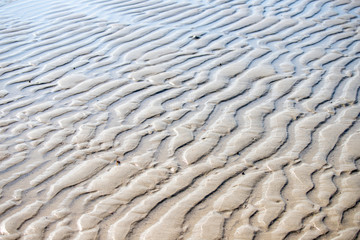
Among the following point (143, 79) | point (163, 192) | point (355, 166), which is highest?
point (143, 79)

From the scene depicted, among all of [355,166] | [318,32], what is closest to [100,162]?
[355,166]

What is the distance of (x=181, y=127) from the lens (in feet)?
10.9

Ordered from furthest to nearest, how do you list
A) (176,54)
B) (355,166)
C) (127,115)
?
(176,54), (127,115), (355,166)

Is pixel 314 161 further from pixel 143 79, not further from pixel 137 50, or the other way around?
pixel 137 50

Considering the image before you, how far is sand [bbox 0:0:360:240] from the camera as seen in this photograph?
2.46 meters

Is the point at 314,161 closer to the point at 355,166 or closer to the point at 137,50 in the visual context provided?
Result: the point at 355,166

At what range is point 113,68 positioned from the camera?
435 cm

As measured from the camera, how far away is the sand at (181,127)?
2461 mm

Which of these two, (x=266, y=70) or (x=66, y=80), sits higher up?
(x=66, y=80)

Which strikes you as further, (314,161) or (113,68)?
(113,68)

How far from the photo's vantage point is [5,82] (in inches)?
163

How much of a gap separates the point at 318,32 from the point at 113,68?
2.46 metres

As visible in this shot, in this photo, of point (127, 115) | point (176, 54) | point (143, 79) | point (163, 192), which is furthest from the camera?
point (176, 54)

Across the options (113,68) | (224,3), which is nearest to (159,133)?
(113,68)
